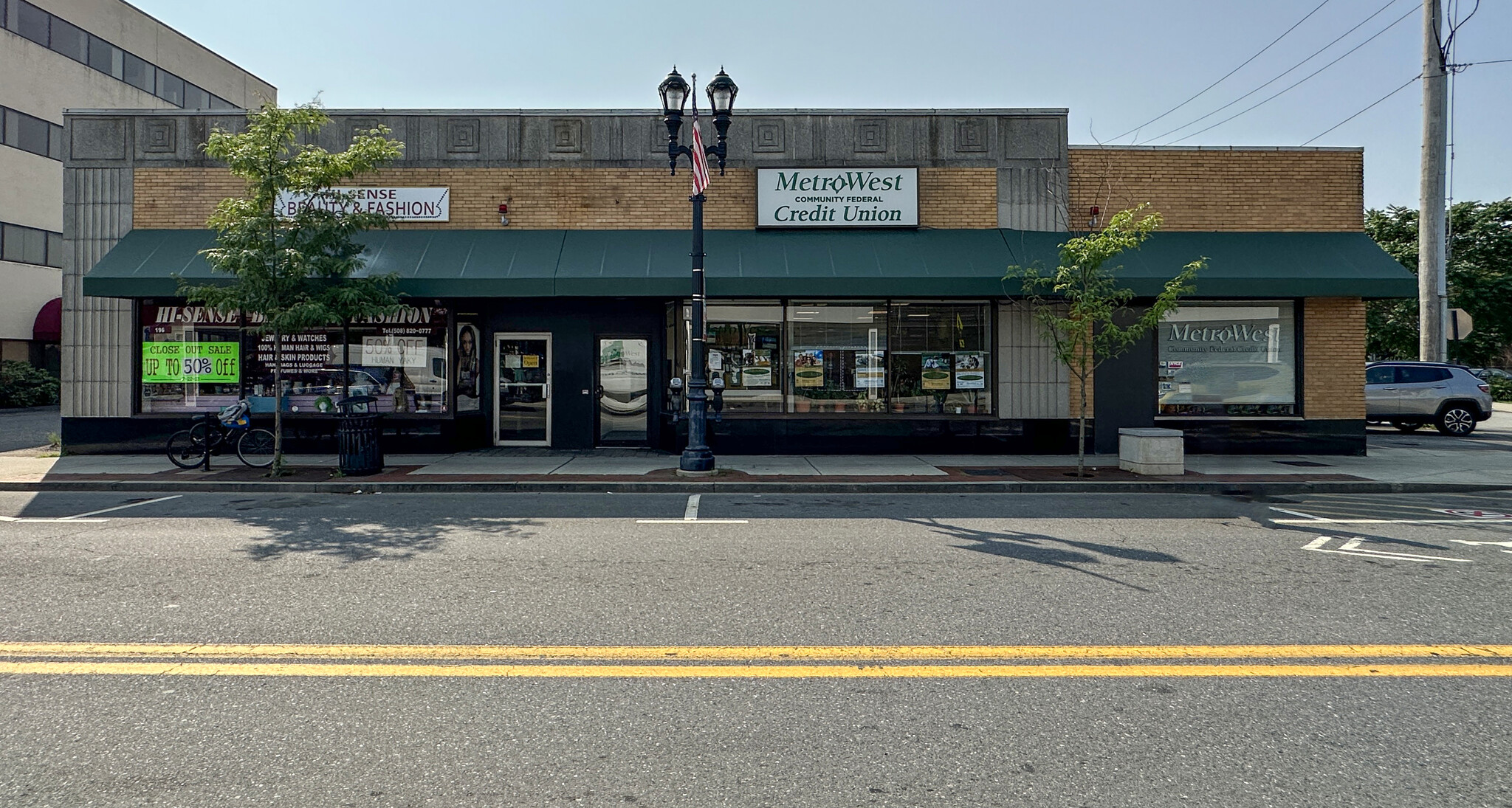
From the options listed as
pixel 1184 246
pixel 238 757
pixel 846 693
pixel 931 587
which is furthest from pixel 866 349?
pixel 238 757

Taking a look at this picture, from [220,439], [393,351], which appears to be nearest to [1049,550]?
[393,351]

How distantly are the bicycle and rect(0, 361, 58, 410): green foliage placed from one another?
20.9 metres

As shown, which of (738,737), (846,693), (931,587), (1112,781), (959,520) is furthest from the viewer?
(959,520)

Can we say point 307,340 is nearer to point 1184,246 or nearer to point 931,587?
point 931,587

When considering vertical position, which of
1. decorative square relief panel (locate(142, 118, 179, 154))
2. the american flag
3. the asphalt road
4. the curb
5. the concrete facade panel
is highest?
the concrete facade panel

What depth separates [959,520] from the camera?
8.75m

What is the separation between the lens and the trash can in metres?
11.8

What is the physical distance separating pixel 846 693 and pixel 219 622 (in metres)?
3.68

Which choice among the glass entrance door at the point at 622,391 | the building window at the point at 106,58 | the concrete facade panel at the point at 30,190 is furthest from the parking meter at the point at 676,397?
the building window at the point at 106,58

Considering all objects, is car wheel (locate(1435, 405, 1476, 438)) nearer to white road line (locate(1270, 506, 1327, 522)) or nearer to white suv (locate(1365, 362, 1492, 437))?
white suv (locate(1365, 362, 1492, 437))

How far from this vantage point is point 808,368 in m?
15.0

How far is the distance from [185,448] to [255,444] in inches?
37.1

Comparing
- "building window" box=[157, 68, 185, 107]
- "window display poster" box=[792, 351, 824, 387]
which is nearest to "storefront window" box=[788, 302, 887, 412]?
"window display poster" box=[792, 351, 824, 387]

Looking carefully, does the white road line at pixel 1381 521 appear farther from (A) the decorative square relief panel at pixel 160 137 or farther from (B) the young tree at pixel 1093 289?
(A) the decorative square relief panel at pixel 160 137
